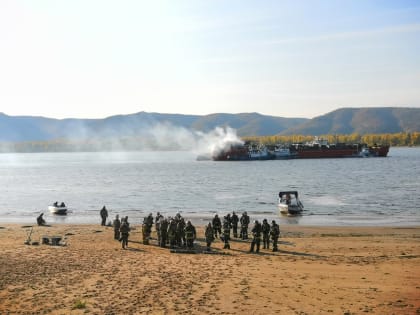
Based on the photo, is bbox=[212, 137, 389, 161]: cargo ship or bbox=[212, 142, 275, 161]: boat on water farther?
bbox=[212, 137, 389, 161]: cargo ship

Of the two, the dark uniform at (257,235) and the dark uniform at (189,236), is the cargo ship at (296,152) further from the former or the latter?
the dark uniform at (257,235)

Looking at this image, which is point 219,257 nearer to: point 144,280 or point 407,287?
point 144,280

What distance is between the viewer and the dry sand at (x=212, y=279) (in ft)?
49.5

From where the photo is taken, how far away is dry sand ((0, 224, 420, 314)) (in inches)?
594

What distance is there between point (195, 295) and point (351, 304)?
496 centimetres

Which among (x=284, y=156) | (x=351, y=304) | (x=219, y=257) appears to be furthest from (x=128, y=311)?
(x=284, y=156)

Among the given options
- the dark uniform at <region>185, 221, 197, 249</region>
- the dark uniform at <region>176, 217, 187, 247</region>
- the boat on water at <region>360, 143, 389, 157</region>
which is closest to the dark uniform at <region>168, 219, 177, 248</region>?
the dark uniform at <region>176, 217, 187, 247</region>

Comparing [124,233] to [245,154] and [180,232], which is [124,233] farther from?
[245,154]

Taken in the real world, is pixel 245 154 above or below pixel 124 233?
above

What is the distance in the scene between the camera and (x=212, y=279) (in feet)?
59.6

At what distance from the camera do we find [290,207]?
41.8 metres

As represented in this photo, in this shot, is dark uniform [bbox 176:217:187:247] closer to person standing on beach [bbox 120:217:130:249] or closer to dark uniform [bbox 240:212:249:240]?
person standing on beach [bbox 120:217:130:249]

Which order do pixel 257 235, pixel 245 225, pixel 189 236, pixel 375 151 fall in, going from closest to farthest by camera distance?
pixel 257 235, pixel 189 236, pixel 245 225, pixel 375 151

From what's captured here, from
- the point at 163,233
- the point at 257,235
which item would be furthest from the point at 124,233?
the point at 257,235
